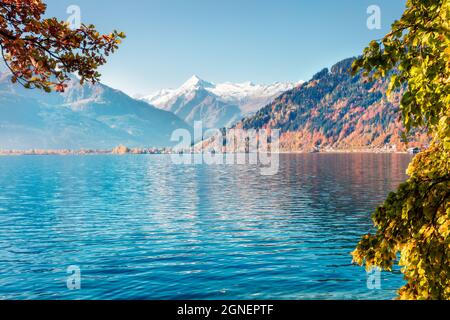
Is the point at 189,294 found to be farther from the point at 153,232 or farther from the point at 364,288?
the point at 153,232

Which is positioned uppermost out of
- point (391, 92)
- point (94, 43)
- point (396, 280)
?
point (94, 43)

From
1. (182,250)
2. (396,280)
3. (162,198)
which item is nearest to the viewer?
(396,280)

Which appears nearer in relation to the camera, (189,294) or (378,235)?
(378,235)

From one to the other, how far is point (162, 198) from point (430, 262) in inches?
3641

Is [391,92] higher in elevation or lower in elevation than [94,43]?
lower

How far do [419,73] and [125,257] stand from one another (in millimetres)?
38281

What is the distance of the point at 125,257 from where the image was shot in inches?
1704

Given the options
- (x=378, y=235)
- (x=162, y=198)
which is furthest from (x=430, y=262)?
(x=162, y=198)

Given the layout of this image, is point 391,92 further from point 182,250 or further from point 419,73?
point 182,250

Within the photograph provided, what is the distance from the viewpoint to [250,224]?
62.2m

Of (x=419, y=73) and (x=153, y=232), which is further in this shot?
(x=153, y=232)

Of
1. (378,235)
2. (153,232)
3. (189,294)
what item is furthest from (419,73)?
(153,232)
